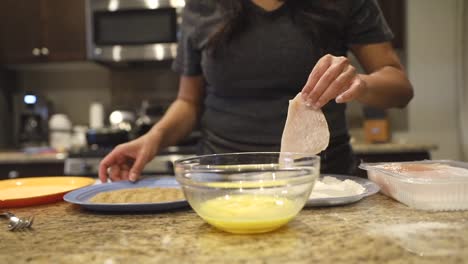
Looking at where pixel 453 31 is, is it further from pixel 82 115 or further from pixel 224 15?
pixel 82 115

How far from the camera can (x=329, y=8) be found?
1.00 metres

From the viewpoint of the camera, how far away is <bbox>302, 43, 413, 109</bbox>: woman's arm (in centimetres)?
68

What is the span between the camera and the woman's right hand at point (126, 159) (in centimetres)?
97

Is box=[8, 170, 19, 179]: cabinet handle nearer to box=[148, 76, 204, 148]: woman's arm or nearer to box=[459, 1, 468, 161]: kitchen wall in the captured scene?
box=[148, 76, 204, 148]: woman's arm

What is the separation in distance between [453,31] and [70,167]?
227cm

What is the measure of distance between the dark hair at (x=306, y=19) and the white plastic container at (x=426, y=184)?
0.38 meters

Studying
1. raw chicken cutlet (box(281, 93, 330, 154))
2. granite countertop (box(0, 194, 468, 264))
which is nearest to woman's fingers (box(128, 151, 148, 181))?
granite countertop (box(0, 194, 468, 264))

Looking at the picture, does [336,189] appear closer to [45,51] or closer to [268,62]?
[268,62]

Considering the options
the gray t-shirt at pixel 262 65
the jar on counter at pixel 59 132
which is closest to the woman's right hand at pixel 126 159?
the gray t-shirt at pixel 262 65

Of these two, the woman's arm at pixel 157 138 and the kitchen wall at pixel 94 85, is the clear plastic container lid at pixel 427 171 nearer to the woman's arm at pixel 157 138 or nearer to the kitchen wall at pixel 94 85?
the woman's arm at pixel 157 138

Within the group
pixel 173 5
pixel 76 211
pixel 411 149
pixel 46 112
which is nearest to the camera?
pixel 76 211

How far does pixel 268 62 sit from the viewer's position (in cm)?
104

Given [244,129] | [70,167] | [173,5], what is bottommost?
→ [70,167]

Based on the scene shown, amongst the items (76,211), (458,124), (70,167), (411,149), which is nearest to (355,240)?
(76,211)
